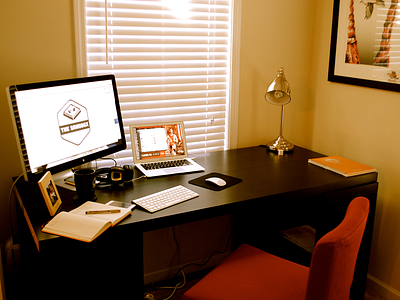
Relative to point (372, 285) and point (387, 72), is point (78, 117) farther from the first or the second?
point (372, 285)

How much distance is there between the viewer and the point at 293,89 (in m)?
2.67

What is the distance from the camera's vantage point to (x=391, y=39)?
2086 millimetres

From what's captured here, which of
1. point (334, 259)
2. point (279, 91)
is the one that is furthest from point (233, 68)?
point (334, 259)

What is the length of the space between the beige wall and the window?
104 millimetres

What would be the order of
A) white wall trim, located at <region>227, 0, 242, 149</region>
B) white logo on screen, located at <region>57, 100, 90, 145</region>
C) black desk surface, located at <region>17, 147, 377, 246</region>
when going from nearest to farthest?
black desk surface, located at <region>17, 147, 377, 246</region>
white logo on screen, located at <region>57, 100, 90, 145</region>
white wall trim, located at <region>227, 0, 242, 149</region>

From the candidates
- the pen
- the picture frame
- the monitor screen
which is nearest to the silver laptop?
the monitor screen

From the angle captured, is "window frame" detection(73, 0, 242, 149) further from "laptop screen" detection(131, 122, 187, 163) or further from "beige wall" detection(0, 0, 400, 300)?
"laptop screen" detection(131, 122, 187, 163)

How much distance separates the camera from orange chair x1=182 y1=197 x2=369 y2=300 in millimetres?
1183

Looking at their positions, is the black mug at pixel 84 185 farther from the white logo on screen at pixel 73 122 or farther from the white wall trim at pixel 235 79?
the white wall trim at pixel 235 79

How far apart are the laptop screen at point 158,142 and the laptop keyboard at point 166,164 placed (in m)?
0.02

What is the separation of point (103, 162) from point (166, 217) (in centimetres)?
78

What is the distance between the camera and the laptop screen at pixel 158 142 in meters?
2.08

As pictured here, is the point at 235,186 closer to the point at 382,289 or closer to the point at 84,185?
the point at 84,185

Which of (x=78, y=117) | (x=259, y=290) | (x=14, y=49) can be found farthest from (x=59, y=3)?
(x=259, y=290)
